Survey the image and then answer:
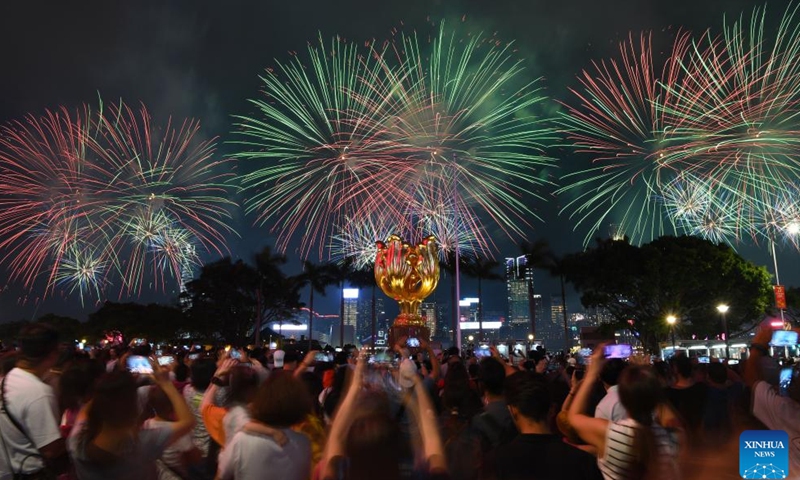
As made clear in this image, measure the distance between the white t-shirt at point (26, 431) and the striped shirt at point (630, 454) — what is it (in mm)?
3536

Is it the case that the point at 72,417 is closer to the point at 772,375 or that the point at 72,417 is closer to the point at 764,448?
the point at 764,448

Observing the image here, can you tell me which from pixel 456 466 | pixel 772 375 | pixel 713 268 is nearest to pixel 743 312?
pixel 713 268

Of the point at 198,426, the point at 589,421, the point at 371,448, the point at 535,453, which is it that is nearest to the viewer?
the point at 371,448

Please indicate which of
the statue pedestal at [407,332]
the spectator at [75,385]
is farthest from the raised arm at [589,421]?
the statue pedestal at [407,332]

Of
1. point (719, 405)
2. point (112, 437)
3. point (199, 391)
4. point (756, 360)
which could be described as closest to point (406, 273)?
point (719, 405)

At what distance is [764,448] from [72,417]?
5.91 metres

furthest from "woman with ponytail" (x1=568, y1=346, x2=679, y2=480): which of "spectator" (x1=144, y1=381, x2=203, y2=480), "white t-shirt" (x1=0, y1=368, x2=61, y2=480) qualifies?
"white t-shirt" (x1=0, y1=368, x2=61, y2=480)

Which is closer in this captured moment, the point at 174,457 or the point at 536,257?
the point at 174,457

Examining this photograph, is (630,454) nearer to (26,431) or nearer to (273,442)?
(273,442)

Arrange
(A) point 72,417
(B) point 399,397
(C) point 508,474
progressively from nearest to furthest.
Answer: (C) point 508,474 < (A) point 72,417 < (B) point 399,397

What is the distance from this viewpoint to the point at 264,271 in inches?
2367

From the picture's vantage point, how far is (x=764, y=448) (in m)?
4.86

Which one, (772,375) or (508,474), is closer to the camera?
(508,474)

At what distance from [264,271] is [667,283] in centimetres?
3718
